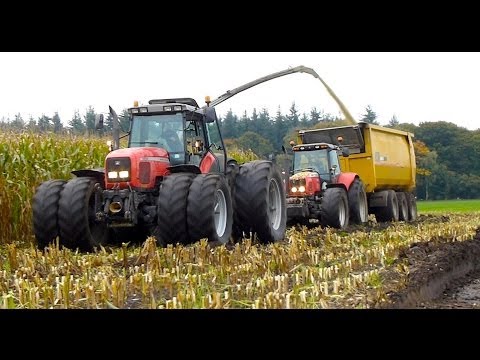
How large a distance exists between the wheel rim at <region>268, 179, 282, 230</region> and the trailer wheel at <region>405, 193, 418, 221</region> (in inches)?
374

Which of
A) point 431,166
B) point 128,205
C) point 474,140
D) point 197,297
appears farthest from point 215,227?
point 431,166

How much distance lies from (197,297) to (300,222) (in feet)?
30.7

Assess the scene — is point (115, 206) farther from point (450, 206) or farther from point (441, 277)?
point (450, 206)

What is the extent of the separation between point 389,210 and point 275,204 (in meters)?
7.42

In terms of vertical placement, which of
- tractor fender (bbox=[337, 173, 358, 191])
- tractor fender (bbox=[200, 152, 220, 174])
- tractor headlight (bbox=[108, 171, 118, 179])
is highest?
tractor fender (bbox=[200, 152, 220, 174])

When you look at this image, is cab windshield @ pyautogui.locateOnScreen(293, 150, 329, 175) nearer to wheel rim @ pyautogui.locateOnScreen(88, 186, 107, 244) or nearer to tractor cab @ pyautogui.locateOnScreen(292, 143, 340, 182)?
tractor cab @ pyautogui.locateOnScreen(292, 143, 340, 182)

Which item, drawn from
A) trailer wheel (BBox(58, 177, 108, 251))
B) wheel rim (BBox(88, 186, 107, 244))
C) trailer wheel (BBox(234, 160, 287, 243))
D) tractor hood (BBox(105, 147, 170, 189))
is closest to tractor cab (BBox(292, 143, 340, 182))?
trailer wheel (BBox(234, 160, 287, 243))

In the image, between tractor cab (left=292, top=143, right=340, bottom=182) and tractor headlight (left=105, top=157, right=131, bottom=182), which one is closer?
tractor headlight (left=105, top=157, right=131, bottom=182)

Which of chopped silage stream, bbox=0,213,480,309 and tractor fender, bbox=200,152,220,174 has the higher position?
tractor fender, bbox=200,152,220,174

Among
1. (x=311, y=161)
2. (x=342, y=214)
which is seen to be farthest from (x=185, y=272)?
(x=311, y=161)

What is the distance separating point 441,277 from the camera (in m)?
6.30

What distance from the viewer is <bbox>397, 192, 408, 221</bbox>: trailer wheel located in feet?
59.6
